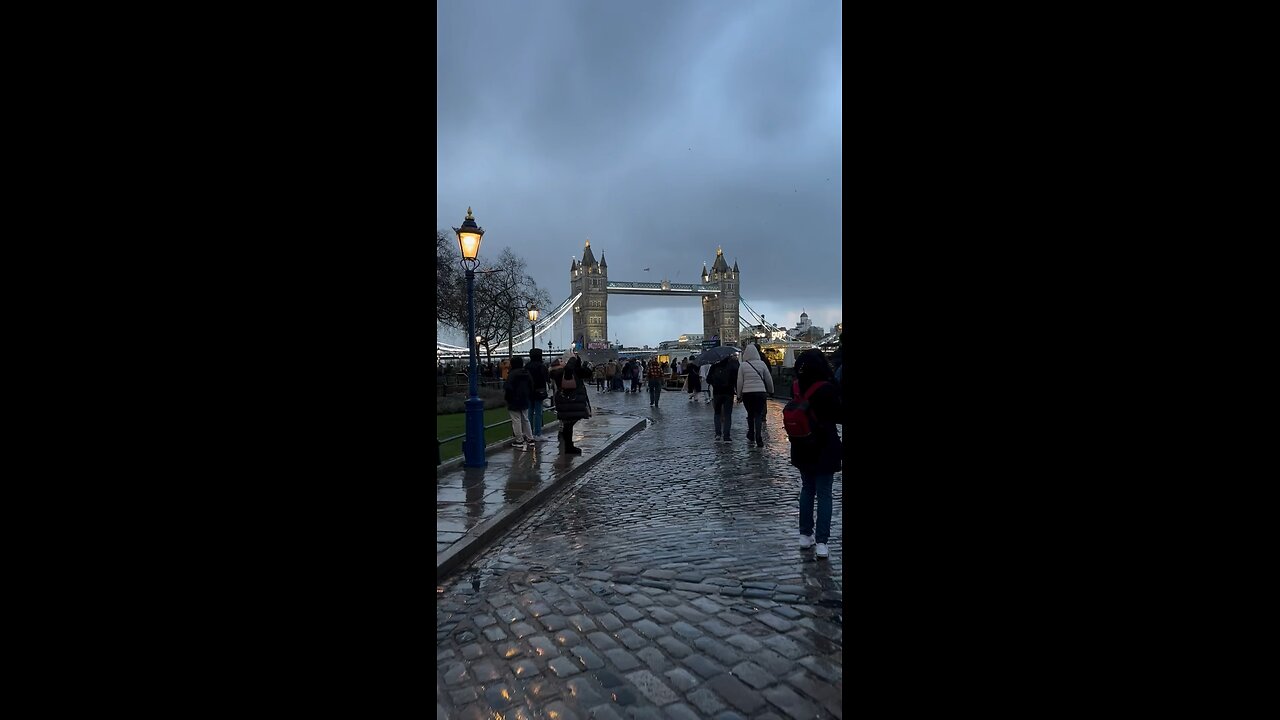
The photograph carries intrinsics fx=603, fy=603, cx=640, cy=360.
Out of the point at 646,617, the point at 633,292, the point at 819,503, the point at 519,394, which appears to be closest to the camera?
the point at 646,617

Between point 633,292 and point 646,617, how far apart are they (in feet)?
317

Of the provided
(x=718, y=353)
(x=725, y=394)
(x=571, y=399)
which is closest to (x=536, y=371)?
(x=571, y=399)

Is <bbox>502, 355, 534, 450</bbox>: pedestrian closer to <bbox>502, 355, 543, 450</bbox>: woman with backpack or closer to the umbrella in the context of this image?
<bbox>502, 355, 543, 450</bbox>: woman with backpack

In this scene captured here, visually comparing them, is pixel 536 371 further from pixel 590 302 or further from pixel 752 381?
pixel 590 302

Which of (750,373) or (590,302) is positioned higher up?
(590,302)

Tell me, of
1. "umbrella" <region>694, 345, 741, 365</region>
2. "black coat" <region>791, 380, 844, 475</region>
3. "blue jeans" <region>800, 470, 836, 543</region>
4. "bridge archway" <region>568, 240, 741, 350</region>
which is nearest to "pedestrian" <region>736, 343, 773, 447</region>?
"umbrella" <region>694, 345, 741, 365</region>

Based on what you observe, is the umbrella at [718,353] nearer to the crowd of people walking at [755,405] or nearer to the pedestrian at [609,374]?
the crowd of people walking at [755,405]

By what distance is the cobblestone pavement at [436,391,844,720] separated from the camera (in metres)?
2.62

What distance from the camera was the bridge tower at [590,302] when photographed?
87062 mm

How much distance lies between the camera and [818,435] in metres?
4.37
